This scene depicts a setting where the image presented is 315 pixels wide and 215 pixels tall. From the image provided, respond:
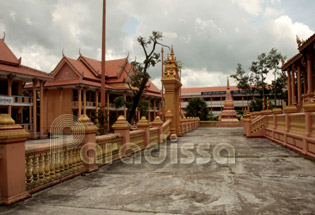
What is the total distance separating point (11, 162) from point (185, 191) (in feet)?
9.89

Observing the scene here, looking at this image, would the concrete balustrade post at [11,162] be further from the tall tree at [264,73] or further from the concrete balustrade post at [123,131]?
the tall tree at [264,73]

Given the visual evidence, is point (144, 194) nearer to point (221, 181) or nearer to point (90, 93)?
point (221, 181)

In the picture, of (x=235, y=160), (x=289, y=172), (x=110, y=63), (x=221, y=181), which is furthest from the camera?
(x=110, y=63)

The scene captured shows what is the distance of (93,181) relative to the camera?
18.1ft

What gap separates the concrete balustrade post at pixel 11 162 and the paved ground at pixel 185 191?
207 millimetres

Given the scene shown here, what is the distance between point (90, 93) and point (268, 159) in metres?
29.0

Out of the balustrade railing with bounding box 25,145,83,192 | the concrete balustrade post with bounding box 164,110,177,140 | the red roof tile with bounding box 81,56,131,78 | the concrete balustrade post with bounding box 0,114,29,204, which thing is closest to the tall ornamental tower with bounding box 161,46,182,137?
the concrete balustrade post with bounding box 164,110,177,140

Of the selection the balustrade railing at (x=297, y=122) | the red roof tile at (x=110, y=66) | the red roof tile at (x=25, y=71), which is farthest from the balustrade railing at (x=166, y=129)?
the red roof tile at (x=110, y=66)

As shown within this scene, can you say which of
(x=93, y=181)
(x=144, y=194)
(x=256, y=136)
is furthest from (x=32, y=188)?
(x=256, y=136)

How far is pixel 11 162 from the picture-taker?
416 cm

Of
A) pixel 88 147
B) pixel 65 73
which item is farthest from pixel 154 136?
pixel 65 73

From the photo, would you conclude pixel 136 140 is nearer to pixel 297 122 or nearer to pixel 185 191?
pixel 185 191

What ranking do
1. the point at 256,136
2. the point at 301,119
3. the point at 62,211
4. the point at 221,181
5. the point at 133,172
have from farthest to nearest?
the point at 256,136 < the point at 301,119 < the point at 133,172 < the point at 221,181 < the point at 62,211

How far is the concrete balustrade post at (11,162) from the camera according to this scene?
4.08 m
